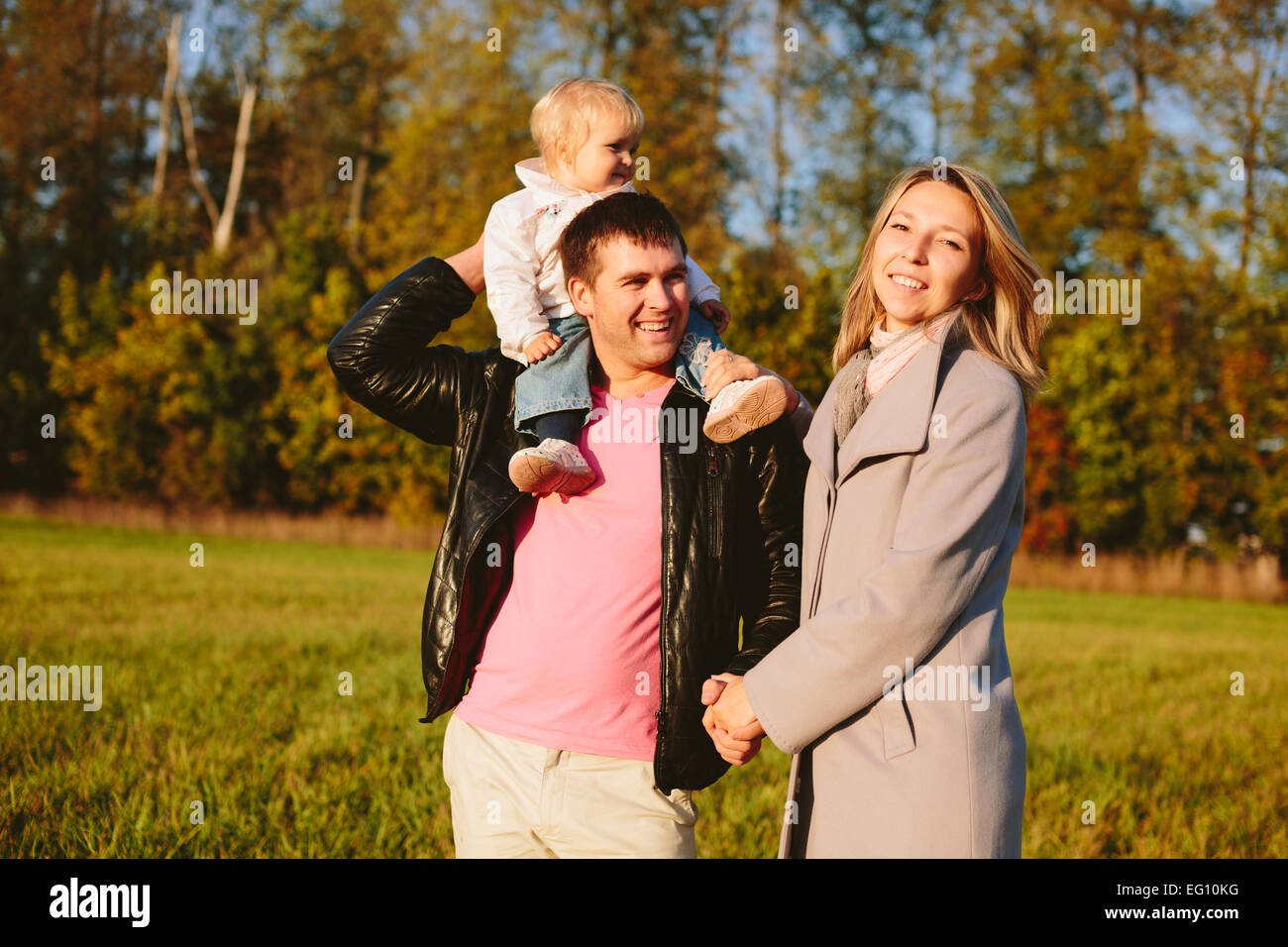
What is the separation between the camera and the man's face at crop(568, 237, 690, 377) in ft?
9.14

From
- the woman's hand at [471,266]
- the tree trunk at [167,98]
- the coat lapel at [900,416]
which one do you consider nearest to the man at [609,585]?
the woman's hand at [471,266]

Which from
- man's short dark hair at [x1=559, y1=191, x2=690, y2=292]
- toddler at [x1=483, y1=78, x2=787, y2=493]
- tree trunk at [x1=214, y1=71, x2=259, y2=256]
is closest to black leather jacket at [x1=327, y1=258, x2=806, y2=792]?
toddler at [x1=483, y1=78, x2=787, y2=493]

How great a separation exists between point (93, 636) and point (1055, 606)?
14282 mm

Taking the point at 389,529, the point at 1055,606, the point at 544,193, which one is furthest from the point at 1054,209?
the point at 544,193

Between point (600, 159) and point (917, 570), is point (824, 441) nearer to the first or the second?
point (917, 570)

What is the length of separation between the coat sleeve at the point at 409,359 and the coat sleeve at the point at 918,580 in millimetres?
1250

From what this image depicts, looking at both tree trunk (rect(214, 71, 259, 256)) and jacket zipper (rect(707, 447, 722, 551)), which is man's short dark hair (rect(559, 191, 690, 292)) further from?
tree trunk (rect(214, 71, 259, 256))

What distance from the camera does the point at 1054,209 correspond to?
27.8 m

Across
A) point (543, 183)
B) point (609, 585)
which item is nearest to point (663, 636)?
point (609, 585)

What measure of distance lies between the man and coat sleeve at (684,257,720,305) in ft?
1.43

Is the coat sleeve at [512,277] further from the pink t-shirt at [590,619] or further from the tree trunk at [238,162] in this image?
the tree trunk at [238,162]

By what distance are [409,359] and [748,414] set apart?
102 cm

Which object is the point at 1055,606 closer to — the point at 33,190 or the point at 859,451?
the point at 859,451

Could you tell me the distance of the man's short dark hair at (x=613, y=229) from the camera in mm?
2820
